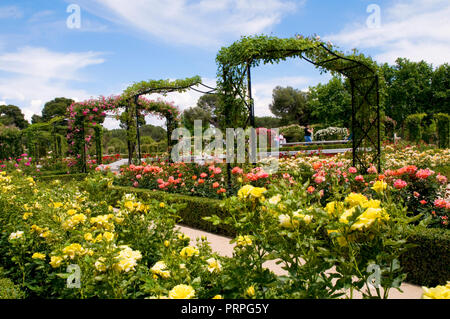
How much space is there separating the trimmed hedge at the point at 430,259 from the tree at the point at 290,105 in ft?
116

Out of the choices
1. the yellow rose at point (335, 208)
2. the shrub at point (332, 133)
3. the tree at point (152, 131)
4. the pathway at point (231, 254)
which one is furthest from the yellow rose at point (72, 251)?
the tree at point (152, 131)

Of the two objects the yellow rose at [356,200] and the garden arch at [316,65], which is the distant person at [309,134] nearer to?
the garden arch at [316,65]

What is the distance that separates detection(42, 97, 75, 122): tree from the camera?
4195 centimetres

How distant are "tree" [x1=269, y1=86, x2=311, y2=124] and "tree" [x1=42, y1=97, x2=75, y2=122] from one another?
25.4 m

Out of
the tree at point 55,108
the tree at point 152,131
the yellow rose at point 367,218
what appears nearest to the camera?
the yellow rose at point 367,218

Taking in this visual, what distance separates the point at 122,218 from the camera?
2.04m

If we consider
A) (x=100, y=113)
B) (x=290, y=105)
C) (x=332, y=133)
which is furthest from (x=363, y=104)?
(x=290, y=105)

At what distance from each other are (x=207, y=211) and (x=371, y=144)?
15.0 feet

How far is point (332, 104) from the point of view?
34438 mm

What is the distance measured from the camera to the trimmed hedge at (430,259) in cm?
296

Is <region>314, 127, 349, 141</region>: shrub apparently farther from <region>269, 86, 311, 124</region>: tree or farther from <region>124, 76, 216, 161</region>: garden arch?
<region>124, 76, 216, 161</region>: garden arch

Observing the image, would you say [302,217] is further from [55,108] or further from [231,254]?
[55,108]

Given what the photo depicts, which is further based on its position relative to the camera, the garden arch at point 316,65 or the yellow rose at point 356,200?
the garden arch at point 316,65
